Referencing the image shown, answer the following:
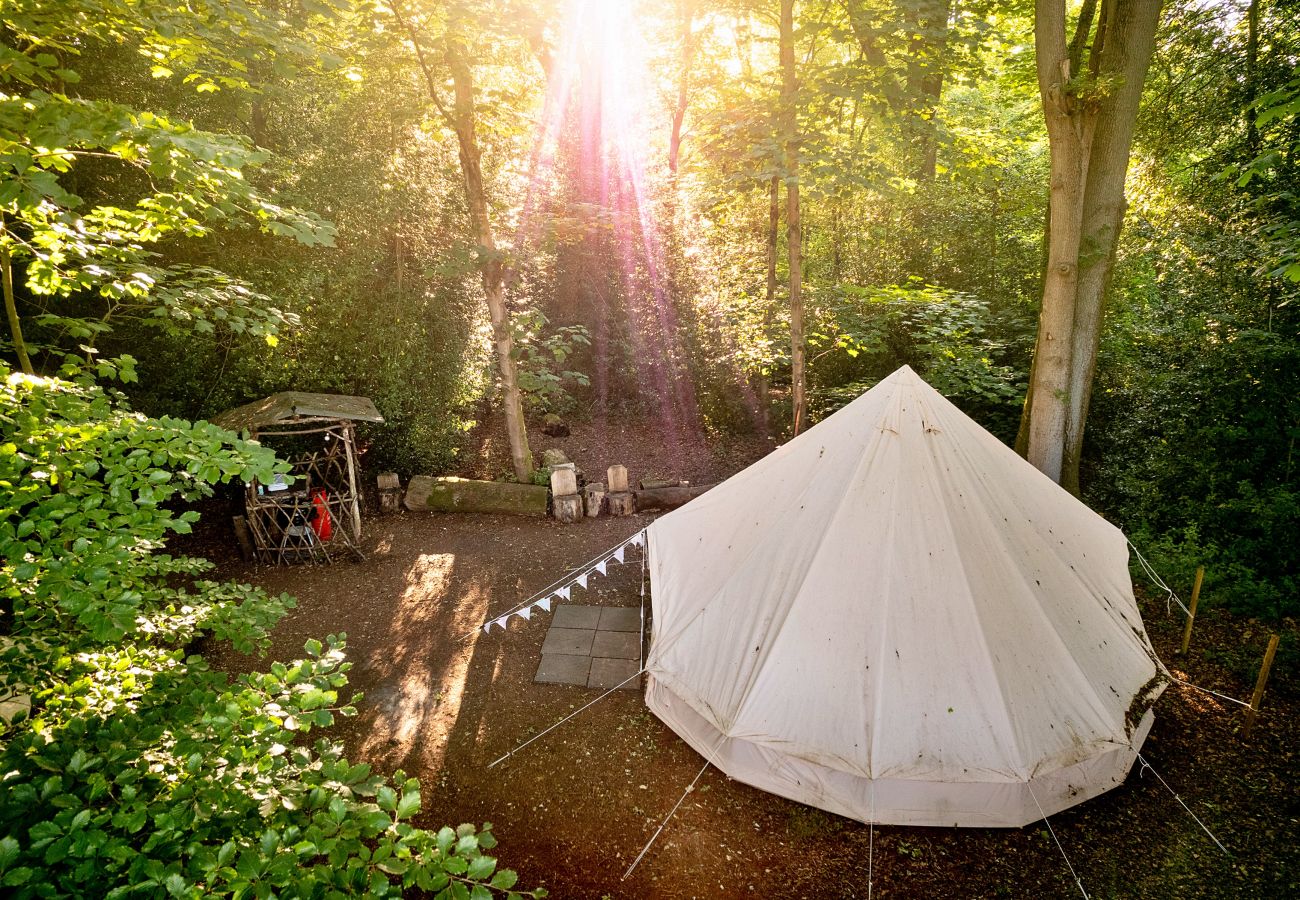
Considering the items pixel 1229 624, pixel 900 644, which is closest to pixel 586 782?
pixel 900 644

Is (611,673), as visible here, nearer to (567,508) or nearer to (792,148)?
(567,508)

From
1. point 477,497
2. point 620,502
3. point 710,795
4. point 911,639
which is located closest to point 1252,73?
point 911,639

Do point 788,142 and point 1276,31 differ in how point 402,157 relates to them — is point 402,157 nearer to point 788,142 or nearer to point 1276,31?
point 788,142

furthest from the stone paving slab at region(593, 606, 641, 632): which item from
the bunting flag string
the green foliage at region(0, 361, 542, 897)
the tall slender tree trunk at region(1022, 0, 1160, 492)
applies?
the tall slender tree trunk at region(1022, 0, 1160, 492)

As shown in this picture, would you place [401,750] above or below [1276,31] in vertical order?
below

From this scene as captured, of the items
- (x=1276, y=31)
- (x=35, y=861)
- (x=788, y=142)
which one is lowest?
(x=35, y=861)

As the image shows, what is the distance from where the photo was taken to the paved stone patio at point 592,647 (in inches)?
199

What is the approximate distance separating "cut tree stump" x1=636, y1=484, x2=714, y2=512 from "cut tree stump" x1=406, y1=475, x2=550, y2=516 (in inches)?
53.2

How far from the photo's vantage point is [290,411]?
666 cm

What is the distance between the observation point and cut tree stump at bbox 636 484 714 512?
8344 millimetres

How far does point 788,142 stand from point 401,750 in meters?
6.70

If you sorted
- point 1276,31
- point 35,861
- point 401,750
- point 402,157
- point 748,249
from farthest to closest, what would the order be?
point 748,249 → point 402,157 → point 1276,31 → point 401,750 → point 35,861

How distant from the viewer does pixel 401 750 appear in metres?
4.30

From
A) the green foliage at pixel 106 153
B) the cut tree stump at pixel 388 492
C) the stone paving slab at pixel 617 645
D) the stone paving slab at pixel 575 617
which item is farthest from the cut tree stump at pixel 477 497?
the green foliage at pixel 106 153
